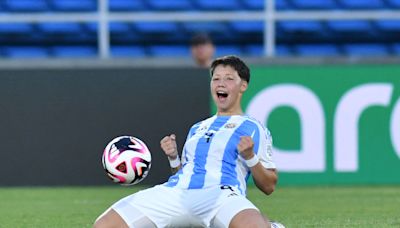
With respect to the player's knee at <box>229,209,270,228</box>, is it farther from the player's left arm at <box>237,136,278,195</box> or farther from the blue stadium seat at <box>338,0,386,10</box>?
the blue stadium seat at <box>338,0,386,10</box>

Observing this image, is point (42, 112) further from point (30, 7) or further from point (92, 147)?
point (30, 7)

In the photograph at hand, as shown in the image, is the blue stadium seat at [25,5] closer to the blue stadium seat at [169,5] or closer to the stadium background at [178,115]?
the blue stadium seat at [169,5]

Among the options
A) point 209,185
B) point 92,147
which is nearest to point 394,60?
point 92,147

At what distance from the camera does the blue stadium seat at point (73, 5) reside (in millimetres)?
19109

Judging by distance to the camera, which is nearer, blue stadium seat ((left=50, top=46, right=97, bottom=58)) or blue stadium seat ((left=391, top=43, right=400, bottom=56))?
blue stadium seat ((left=50, top=46, right=97, bottom=58))

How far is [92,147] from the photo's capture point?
14594mm

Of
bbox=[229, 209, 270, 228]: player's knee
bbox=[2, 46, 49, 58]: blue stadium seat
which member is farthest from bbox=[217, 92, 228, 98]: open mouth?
bbox=[2, 46, 49, 58]: blue stadium seat

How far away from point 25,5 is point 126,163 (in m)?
12.0

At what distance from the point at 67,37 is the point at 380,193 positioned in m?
7.77

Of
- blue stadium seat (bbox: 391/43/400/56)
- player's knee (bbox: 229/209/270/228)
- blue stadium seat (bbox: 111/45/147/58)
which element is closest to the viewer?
player's knee (bbox: 229/209/270/228)

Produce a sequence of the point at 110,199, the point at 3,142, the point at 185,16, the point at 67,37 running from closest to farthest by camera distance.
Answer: the point at 110,199
the point at 3,142
the point at 185,16
the point at 67,37

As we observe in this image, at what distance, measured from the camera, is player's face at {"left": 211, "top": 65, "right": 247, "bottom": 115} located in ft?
25.2

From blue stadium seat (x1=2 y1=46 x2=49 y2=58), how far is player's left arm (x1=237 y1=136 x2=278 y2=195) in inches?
470

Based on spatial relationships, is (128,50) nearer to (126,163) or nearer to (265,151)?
(126,163)
